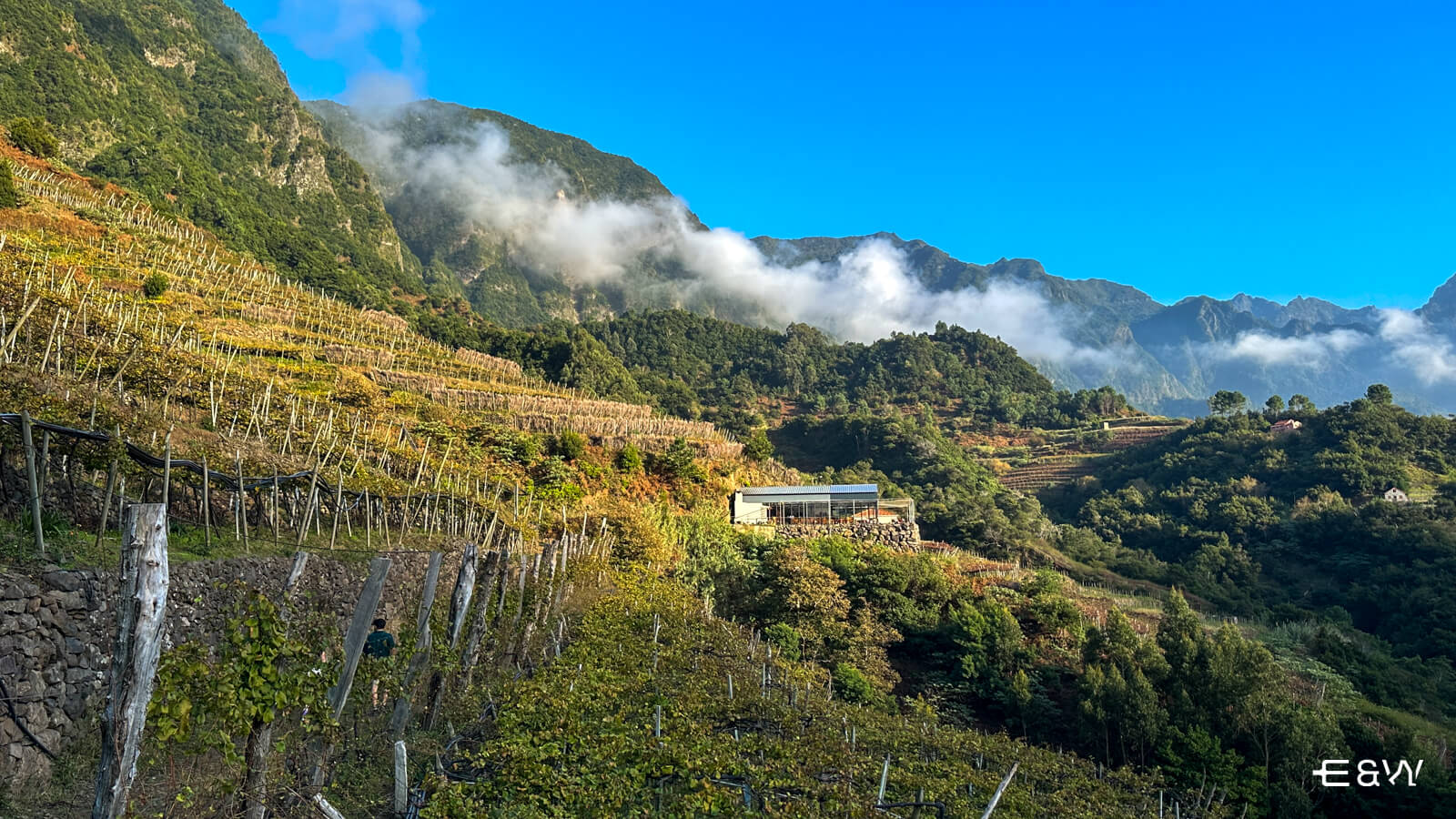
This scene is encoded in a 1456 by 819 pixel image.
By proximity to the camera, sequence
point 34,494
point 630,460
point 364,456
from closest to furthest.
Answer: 1. point 34,494
2. point 364,456
3. point 630,460

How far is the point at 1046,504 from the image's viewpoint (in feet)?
229

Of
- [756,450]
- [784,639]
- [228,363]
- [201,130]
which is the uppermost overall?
[201,130]

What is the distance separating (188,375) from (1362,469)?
6867cm

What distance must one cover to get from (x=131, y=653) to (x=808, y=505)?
34363 mm

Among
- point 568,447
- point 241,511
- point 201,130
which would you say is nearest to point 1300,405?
point 568,447

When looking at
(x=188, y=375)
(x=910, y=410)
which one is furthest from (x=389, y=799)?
(x=910, y=410)

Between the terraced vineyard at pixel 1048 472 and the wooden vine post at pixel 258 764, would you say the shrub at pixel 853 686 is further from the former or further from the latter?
the terraced vineyard at pixel 1048 472

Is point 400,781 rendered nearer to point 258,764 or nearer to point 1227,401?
point 258,764

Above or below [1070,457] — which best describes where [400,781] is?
below

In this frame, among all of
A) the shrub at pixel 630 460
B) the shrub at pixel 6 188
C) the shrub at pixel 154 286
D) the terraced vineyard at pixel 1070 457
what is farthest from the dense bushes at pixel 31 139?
the terraced vineyard at pixel 1070 457

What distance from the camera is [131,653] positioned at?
364 centimetres

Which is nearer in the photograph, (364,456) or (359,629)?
(359,629)

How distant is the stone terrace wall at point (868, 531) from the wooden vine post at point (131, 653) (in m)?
31.9

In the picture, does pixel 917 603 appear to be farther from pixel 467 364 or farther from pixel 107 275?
pixel 107 275
